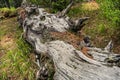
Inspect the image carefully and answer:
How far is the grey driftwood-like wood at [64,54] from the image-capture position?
17.4 feet

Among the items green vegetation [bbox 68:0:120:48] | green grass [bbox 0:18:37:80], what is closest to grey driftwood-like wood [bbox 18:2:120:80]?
green grass [bbox 0:18:37:80]

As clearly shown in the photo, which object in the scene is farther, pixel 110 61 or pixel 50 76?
pixel 50 76

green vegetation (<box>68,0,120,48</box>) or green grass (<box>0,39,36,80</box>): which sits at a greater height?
green vegetation (<box>68,0,120,48</box>)

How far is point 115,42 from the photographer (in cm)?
901

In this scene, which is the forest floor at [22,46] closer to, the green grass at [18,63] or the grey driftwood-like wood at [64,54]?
the green grass at [18,63]

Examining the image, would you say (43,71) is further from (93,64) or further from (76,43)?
(93,64)

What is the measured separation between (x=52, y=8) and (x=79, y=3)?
1985 millimetres

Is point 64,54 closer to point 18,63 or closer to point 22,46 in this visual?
point 18,63

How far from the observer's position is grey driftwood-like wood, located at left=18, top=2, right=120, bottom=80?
532 centimetres

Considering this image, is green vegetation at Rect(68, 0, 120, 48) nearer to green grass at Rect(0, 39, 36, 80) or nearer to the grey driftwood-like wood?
the grey driftwood-like wood

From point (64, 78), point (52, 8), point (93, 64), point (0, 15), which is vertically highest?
point (93, 64)

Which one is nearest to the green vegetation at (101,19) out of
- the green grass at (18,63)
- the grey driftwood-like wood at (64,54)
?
the grey driftwood-like wood at (64,54)

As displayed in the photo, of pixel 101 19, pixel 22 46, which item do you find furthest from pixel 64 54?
pixel 101 19

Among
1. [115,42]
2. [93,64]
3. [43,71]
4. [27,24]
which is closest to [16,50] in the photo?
[27,24]
